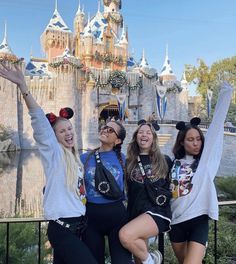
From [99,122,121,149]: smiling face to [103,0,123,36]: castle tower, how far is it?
3425 centimetres

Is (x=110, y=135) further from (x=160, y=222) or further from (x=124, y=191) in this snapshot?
(x=160, y=222)

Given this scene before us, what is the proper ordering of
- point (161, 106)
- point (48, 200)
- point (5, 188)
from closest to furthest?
point (48, 200) → point (5, 188) → point (161, 106)

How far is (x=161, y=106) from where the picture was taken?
69.7 ft

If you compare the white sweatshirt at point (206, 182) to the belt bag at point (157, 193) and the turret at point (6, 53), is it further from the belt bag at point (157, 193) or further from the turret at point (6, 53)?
the turret at point (6, 53)

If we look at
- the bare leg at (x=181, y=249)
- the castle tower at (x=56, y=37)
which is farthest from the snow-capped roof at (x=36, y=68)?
the bare leg at (x=181, y=249)

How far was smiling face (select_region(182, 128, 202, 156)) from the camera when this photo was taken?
245cm

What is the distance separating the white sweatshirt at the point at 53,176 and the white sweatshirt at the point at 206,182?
714mm

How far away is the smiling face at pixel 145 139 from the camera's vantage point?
7.79 feet

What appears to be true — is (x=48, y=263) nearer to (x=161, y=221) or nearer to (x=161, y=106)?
(x=161, y=221)

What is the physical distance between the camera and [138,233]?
6.73ft

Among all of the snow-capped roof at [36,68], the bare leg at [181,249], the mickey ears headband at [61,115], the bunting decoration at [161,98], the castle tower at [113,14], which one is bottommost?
the bare leg at [181,249]

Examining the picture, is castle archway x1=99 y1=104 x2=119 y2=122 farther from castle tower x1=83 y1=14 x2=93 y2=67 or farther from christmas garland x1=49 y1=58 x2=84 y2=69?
christmas garland x1=49 y1=58 x2=84 y2=69

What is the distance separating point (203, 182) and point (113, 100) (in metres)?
25.7

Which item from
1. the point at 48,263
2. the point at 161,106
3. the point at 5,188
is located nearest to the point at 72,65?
the point at 161,106
